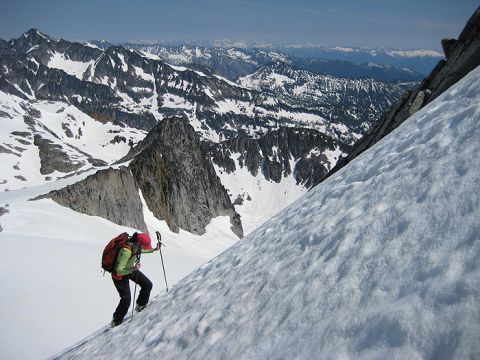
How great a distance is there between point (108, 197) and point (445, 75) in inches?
1631

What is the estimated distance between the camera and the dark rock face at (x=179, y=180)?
216ft

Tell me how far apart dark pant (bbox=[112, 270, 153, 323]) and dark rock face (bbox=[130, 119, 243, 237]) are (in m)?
51.9

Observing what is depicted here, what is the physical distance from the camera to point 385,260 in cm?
538

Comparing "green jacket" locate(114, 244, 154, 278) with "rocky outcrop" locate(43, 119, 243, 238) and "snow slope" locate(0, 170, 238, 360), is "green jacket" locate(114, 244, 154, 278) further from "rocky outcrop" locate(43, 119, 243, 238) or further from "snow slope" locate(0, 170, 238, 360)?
"rocky outcrop" locate(43, 119, 243, 238)

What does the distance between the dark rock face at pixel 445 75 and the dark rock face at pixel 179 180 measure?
49.3 metres

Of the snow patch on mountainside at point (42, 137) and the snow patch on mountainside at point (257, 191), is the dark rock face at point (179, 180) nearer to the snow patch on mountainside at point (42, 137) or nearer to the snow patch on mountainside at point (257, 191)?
the snow patch on mountainside at point (42, 137)

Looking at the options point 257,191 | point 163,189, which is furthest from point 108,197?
point 257,191

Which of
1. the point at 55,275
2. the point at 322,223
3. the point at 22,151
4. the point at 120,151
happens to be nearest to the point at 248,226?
the point at 120,151

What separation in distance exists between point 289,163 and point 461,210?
641ft

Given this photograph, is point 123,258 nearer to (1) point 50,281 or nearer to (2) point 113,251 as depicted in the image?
(2) point 113,251

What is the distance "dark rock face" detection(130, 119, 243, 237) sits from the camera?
65750 millimetres

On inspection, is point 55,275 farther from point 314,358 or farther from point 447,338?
point 447,338

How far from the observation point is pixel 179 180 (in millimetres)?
77125

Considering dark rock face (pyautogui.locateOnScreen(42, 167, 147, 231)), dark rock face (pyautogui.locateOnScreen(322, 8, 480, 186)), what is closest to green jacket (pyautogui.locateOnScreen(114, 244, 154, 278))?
dark rock face (pyautogui.locateOnScreen(322, 8, 480, 186))
